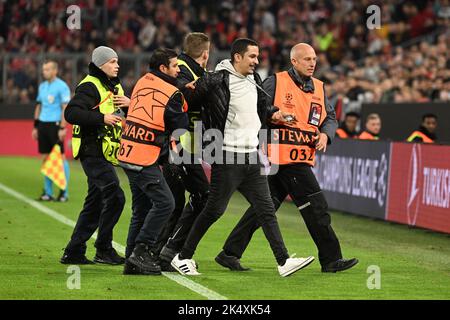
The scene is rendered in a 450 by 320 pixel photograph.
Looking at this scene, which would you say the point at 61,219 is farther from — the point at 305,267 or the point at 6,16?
the point at 6,16

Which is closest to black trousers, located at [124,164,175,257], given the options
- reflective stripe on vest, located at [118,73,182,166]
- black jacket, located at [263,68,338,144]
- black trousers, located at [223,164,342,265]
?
reflective stripe on vest, located at [118,73,182,166]

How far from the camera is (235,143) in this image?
10781mm

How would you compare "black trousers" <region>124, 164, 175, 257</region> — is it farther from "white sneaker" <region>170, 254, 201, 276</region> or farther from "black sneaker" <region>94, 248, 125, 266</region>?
"black sneaker" <region>94, 248, 125, 266</region>

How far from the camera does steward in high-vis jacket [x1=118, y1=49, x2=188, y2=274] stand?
A: 10.7 metres

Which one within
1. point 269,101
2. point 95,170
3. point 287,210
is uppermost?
point 269,101

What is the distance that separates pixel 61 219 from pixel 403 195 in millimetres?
4809

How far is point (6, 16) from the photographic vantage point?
119ft

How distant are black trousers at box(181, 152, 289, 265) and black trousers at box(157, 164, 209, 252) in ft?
0.94

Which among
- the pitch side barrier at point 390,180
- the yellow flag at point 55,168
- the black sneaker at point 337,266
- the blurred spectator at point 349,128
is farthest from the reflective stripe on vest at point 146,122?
the blurred spectator at point 349,128

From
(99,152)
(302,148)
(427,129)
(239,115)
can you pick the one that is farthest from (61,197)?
(239,115)

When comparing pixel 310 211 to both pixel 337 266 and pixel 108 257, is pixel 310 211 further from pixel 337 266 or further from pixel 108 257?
pixel 108 257

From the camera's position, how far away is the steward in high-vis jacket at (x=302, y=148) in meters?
11.3

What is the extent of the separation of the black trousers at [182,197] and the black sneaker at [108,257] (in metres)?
0.53
